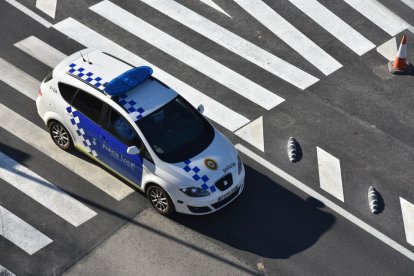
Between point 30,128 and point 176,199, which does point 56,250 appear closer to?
point 176,199

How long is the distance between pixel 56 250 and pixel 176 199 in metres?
2.22

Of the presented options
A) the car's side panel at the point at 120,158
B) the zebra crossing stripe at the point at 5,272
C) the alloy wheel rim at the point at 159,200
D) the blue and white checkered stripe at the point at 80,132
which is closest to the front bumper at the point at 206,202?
the alloy wheel rim at the point at 159,200

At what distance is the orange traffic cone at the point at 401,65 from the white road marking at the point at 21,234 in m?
8.53

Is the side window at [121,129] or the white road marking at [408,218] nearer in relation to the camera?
the side window at [121,129]

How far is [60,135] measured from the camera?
47.6 feet

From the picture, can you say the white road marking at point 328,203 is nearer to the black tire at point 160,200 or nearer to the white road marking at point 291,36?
the black tire at point 160,200

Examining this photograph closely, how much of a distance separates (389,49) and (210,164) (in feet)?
21.2

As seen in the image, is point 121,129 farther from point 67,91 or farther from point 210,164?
point 210,164

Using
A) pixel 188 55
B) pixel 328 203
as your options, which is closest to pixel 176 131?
pixel 328 203

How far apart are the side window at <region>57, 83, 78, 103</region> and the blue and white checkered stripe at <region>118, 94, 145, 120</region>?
40.7 inches

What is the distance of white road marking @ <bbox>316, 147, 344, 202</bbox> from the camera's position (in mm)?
14133

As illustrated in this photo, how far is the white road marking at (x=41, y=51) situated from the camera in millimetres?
16703

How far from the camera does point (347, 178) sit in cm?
1437

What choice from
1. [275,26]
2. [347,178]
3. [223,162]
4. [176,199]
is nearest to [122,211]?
[176,199]
